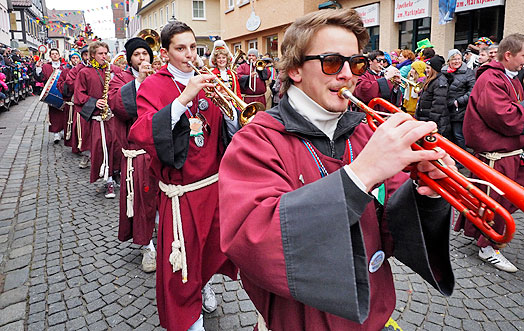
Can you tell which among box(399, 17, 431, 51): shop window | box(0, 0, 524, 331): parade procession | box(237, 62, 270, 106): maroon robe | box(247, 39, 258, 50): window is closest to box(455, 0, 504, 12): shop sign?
box(399, 17, 431, 51): shop window

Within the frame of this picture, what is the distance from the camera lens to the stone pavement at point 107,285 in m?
3.08

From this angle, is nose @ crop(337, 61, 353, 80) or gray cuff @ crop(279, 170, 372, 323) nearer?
gray cuff @ crop(279, 170, 372, 323)

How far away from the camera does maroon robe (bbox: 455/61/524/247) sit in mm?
3771

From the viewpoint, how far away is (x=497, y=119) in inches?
149

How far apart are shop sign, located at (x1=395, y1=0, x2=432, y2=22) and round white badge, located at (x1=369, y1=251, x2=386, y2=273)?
37.8 ft

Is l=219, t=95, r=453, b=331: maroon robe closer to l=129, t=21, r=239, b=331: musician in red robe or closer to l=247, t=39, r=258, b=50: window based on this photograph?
l=129, t=21, r=239, b=331: musician in red robe

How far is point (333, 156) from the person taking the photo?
4.97 feet

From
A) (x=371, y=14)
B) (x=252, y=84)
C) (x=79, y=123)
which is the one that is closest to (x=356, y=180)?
(x=79, y=123)

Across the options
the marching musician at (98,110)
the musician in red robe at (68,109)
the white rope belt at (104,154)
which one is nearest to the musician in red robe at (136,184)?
the white rope belt at (104,154)

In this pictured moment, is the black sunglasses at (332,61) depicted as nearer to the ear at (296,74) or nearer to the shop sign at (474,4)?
the ear at (296,74)

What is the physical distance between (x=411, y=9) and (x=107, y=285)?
37.8 ft

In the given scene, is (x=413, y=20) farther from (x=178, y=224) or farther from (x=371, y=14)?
(x=178, y=224)

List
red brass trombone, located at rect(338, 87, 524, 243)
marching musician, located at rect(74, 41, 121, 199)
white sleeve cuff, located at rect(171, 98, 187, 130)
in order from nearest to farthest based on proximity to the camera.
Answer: red brass trombone, located at rect(338, 87, 524, 243) < white sleeve cuff, located at rect(171, 98, 187, 130) < marching musician, located at rect(74, 41, 121, 199)

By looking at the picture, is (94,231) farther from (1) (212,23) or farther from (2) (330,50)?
(1) (212,23)
